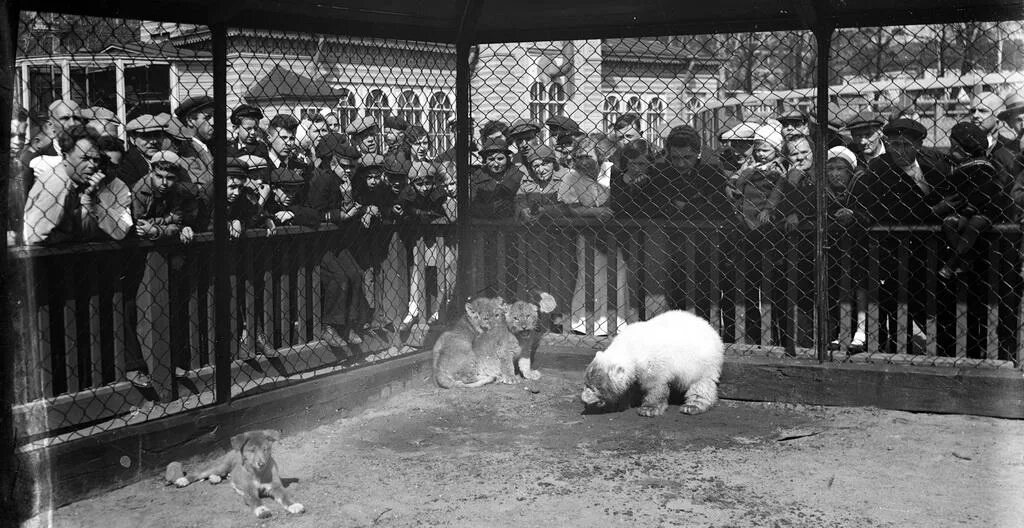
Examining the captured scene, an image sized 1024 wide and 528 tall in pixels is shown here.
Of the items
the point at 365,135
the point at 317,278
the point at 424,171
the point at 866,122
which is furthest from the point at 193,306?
the point at 866,122

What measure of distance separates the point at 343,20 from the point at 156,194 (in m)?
1.78

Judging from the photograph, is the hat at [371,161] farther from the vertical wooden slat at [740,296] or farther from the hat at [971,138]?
the hat at [971,138]

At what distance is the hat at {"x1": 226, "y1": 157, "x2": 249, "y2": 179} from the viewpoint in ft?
25.0

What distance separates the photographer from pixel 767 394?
24.7ft

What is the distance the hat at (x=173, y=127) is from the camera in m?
7.89

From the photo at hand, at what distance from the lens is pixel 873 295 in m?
7.52

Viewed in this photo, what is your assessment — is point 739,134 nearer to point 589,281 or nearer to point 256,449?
point 589,281

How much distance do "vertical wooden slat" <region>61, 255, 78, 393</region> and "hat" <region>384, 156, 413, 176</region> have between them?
3091 mm

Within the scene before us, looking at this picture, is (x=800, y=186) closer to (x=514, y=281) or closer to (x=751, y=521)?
(x=514, y=281)

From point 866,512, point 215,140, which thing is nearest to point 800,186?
point 866,512

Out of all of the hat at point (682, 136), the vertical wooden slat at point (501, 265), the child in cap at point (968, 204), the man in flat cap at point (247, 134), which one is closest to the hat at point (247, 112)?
the man in flat cap at point (247, 134)

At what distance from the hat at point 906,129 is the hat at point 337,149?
177 inches

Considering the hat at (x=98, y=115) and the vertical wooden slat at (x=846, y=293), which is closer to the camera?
the hat at (x=98, y=115)

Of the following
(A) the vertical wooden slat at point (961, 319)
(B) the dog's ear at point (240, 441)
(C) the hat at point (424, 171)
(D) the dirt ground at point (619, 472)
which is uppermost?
(C) the hat at point (424, 171)
